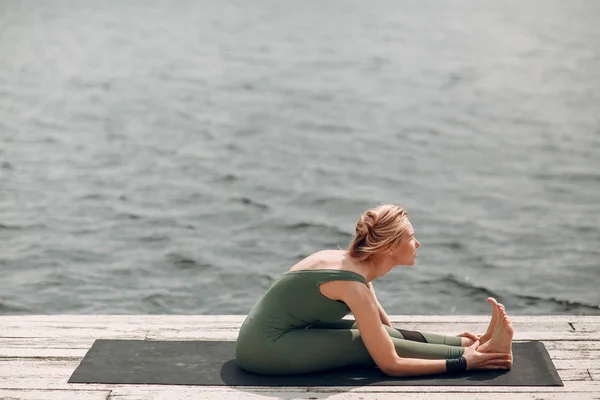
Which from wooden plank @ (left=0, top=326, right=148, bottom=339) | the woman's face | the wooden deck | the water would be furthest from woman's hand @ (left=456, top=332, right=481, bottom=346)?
the water

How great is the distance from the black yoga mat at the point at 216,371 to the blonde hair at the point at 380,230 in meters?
0.60

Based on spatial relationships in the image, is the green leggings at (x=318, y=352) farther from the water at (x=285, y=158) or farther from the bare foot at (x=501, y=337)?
the water at (x=285, y=158)

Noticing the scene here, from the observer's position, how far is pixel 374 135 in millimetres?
13758

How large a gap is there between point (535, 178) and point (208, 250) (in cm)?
469

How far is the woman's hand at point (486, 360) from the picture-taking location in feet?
15.4

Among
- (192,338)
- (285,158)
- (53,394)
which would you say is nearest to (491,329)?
(192,338)

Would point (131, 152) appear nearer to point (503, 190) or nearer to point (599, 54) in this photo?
point (503, 190)

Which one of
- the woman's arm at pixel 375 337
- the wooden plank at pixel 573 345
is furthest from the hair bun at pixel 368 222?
the wooden plank at pixel 573 345

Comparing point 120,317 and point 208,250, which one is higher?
point 120,317

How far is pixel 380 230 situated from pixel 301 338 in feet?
2.10

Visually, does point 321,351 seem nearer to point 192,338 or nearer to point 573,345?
point 192,338

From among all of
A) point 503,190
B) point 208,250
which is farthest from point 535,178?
point 208,250

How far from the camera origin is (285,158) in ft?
41.5

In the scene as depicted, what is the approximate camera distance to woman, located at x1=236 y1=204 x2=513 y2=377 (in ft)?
15.0
